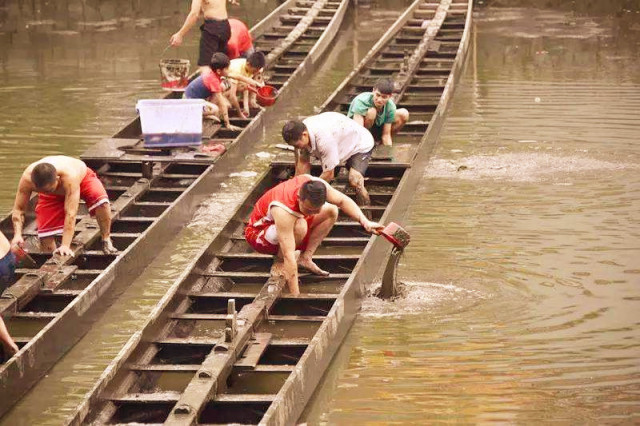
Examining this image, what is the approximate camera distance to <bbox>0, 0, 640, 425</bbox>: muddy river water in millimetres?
8477

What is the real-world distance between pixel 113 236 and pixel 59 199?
954 millimetres

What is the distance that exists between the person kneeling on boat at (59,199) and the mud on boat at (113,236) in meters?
0.18

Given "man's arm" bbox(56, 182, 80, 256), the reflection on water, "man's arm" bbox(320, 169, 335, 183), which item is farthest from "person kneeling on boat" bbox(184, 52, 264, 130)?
"man's arm" bbox(56, 182, 80, 256)

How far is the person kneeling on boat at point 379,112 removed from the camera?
40.4 feet

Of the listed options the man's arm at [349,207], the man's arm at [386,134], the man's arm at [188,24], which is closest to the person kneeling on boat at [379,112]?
the man's arm at [386,134]

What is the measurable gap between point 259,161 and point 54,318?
18.9 ft

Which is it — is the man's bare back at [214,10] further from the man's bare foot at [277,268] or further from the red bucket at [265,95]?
the man's bare foot at [277,268]

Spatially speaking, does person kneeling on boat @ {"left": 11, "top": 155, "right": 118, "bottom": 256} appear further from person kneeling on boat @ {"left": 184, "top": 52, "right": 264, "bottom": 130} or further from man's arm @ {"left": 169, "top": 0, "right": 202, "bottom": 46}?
man's arm @ {"left": 169, "top": 0, "right": 202, "bottom": 46}

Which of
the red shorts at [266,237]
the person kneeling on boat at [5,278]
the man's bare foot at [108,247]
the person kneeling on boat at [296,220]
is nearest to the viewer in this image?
the person kneeling on boat at [5,278]

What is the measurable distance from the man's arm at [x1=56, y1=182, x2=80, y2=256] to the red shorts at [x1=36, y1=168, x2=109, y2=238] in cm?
22

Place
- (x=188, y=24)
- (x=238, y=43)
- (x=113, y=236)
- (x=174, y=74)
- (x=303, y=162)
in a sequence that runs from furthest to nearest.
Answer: (x=238, y=43)
(x=174, y=74)
(x=188, y=24)
(x=303, y=162)
(x=113, y=236)

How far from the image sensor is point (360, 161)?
461 inches

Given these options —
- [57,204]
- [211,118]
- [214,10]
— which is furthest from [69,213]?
[214,10]

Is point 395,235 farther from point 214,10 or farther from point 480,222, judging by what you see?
point 214,10
